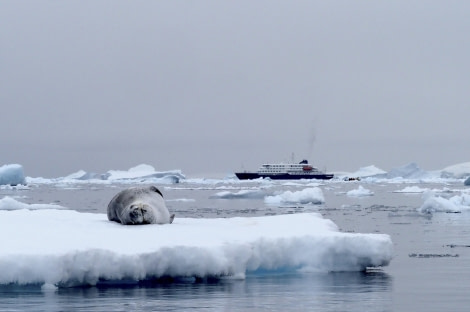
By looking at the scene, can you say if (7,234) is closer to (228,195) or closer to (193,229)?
(193,229)

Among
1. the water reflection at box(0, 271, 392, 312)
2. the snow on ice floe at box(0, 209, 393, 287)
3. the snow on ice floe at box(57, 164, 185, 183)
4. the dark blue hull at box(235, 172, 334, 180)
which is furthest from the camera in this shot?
the dark blue hull at box(235, 172, 334, 180)

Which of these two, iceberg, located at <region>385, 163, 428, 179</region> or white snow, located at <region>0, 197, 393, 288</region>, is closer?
white snow, located at <region>0, 197, 393, 288</region>

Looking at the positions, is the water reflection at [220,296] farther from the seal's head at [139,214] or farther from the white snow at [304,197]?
the white snow at [304,197]

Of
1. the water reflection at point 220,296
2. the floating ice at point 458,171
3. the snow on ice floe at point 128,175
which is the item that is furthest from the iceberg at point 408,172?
the water reflection at point 220,296

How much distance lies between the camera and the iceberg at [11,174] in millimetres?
55938

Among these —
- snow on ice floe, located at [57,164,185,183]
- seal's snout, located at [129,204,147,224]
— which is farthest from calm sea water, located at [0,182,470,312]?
snow on ice floe, located at [57,164,185,183]

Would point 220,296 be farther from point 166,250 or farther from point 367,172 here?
point 367,172

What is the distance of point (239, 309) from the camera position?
257 inches

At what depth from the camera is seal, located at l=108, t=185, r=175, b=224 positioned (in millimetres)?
9812

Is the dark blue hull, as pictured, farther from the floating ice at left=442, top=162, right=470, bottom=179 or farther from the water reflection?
the water reflection

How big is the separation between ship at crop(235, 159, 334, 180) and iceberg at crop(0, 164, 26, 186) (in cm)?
4502

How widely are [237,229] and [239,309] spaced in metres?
2.97

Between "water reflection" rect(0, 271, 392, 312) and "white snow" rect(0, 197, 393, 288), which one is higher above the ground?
"white snow" rect(0, 197, 393, 288)

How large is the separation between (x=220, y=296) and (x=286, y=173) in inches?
3686
